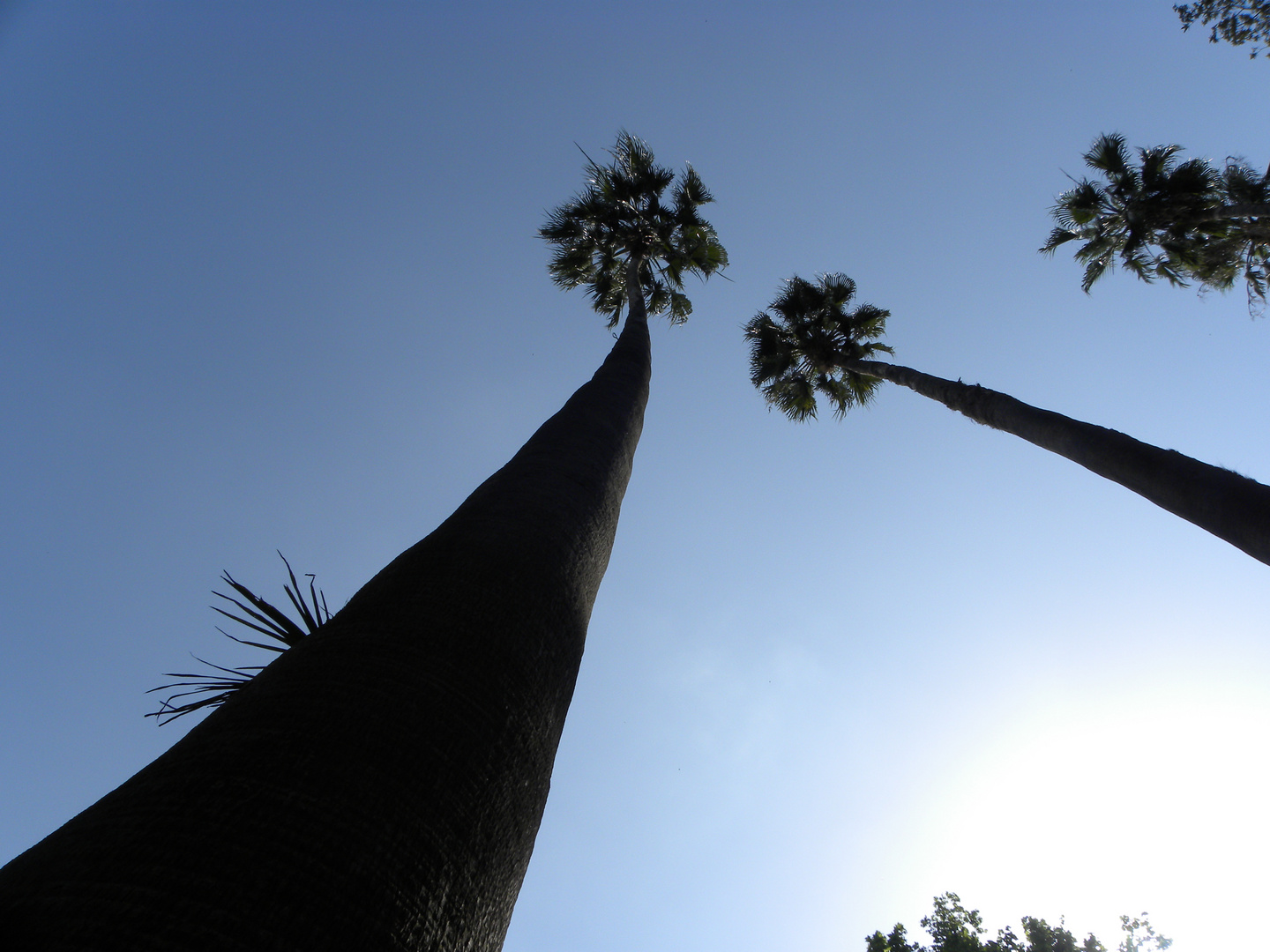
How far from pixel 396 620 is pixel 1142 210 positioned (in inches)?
579

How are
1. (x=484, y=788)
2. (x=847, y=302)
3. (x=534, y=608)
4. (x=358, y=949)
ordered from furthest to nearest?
1. (x=847, y=302)
2. (x=534, y=608)
3. (x=484, y=788)
4. (x=358, y=949)

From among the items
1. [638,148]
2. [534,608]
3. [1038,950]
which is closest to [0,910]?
[534,608]

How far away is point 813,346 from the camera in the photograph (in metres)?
14.4

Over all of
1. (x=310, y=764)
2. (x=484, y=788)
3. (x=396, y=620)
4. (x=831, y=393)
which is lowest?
(x=310, y=764)

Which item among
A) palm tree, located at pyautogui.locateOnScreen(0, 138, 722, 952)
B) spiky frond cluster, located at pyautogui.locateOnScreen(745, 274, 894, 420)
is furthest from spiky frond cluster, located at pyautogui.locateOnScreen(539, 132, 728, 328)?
palm tree, located at pyautogui.locateOnScreen(0, 138, 722, 952)

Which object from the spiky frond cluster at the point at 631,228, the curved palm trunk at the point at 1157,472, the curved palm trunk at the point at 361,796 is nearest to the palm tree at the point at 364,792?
the curved palm trunk at the point at 361,796

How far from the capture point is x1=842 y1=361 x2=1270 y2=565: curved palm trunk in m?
4.40

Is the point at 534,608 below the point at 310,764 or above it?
above

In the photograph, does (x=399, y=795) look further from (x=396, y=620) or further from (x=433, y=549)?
(x=433, y=549)

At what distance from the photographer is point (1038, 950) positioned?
1712 centimetres

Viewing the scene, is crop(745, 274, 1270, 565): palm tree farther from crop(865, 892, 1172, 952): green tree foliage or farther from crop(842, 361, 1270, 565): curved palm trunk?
crop(865, 892, 1172, 952): green tree foliage

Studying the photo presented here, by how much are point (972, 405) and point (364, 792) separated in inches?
343

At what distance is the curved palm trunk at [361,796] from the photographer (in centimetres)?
110

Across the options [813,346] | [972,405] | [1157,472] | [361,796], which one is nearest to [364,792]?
[361,796]
